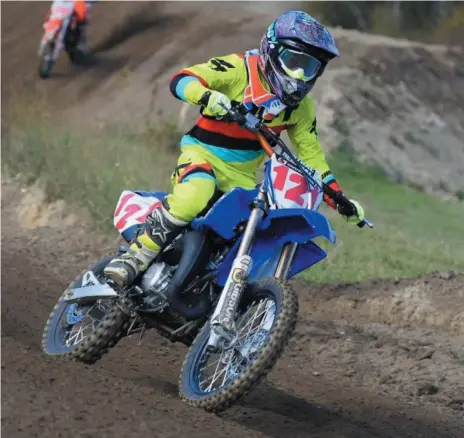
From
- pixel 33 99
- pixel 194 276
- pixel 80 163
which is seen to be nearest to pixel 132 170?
pixel 80 163

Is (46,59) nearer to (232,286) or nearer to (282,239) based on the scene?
(282,239)

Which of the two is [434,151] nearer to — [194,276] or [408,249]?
[408,249]

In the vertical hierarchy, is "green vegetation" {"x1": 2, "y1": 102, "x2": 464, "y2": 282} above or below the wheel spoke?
below

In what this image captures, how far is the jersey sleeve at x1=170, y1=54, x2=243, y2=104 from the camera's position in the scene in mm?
5492

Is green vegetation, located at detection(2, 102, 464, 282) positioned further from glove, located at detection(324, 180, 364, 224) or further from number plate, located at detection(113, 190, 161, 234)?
glove, located at detection(324, 180, 364, 224)

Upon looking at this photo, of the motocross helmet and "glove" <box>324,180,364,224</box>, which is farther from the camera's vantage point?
"glove" <box>324,180,364,224</box>

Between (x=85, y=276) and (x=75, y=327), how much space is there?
33 centimetres

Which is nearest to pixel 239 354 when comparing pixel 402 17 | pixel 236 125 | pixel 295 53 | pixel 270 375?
pixel 236 125

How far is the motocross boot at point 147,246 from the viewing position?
5770mm

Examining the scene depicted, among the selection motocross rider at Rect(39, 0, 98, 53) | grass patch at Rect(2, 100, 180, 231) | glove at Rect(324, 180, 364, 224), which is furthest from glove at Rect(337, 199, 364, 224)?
motocross rider at Rect(39, 0, 98, 53)

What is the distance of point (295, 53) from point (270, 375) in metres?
2.53

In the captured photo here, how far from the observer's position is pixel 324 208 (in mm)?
13289

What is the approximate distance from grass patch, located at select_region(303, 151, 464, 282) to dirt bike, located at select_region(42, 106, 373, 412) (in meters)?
4.26

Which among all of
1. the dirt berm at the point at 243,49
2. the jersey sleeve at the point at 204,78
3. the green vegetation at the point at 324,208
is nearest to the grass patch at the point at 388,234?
the green vegetation at the point at 324,208
